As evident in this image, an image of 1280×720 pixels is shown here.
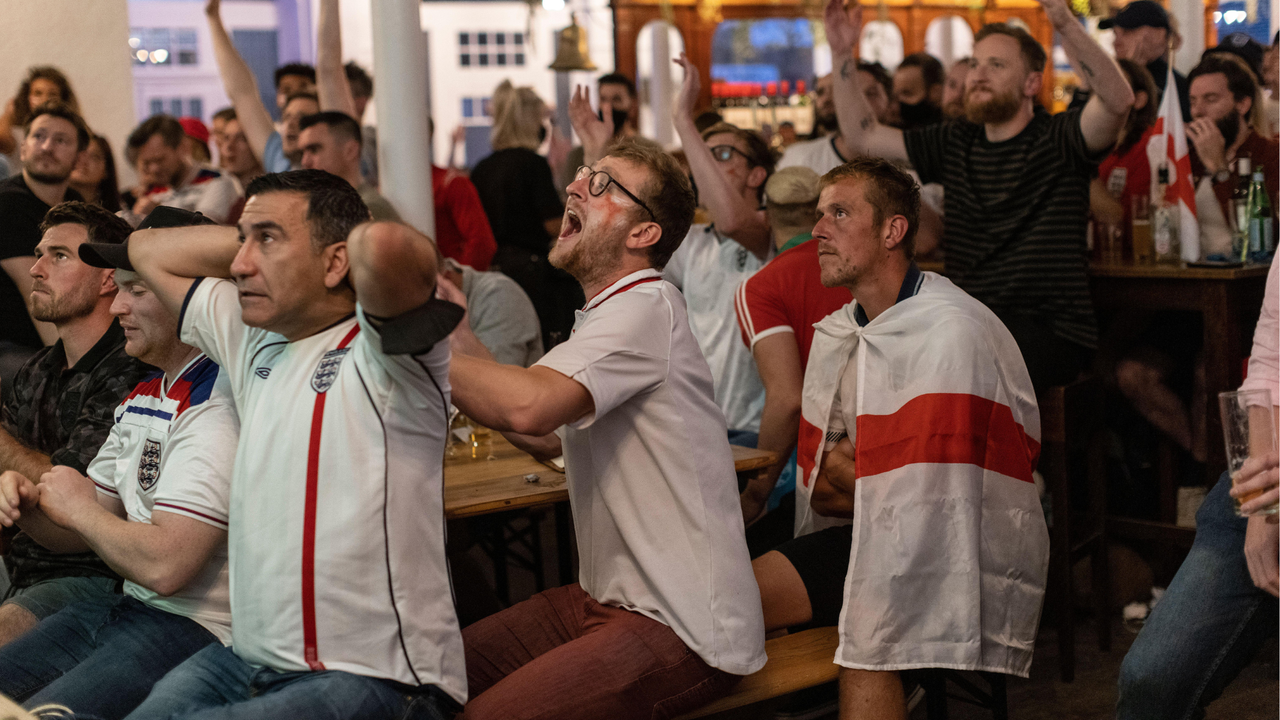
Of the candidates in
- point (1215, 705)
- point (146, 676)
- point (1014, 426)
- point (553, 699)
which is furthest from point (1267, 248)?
point (146, 676)

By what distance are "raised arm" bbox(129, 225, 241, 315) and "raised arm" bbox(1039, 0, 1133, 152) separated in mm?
2373

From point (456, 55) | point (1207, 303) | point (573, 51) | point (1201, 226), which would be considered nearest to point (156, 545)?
point (1207, 303)

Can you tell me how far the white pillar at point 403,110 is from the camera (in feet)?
12.4

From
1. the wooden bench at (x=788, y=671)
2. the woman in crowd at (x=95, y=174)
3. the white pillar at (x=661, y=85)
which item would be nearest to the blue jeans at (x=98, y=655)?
the wooden bench at (x=788, y=671)

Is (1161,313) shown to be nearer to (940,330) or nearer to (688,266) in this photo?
(688,266)

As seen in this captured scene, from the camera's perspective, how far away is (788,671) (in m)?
2.26

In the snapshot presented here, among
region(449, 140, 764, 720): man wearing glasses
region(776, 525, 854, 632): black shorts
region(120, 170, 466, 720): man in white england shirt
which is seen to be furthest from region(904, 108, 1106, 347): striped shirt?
region(120, 170, 466, 720): man in white england shirt

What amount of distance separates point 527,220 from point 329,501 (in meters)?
4.06

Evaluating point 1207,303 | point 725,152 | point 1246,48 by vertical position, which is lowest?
point 1207,303

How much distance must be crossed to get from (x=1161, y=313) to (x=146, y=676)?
133 inches

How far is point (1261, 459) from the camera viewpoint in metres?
1.79

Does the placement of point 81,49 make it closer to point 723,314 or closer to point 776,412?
point 723,314

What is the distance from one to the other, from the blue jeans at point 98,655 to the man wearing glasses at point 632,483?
1.76 feet

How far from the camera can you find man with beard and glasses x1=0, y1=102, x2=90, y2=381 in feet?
12.1
